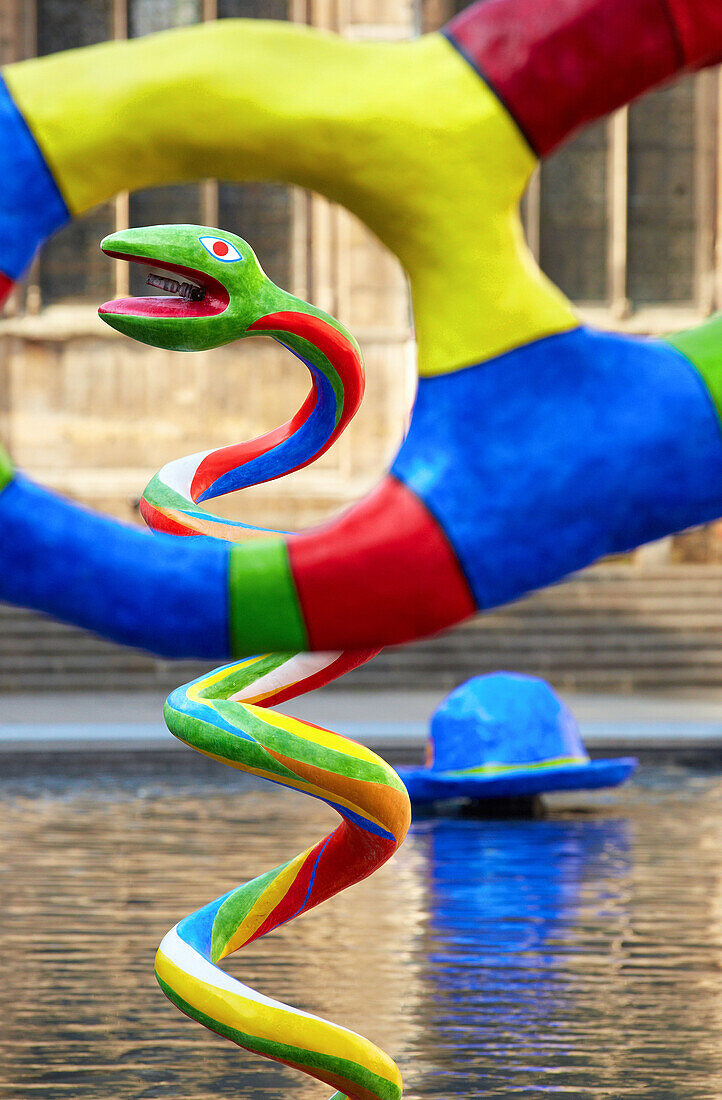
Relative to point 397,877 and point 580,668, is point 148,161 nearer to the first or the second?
point 397,877

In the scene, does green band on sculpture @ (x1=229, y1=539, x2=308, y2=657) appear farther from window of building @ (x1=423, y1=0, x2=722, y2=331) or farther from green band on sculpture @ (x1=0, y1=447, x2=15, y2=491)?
window of building @ (x1=423, y1=0, x2=722, y2=331)

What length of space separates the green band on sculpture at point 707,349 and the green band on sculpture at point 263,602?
0.62 m

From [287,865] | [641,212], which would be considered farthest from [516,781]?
[641,212]

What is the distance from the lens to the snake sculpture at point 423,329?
240cm

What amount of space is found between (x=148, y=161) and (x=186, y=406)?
1990 centimetres

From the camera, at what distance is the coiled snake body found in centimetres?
327

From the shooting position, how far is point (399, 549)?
7.87 ft

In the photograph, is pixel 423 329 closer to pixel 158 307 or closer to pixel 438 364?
pixel 438 364

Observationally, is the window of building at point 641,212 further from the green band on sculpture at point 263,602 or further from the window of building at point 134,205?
the green band on sculpture at point 263,602

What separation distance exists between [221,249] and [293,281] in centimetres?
2024

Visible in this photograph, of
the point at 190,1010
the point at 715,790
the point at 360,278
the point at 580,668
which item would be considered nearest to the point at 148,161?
the point at 190,1010

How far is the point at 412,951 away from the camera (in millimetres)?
6629

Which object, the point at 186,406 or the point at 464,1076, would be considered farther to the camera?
the point at 186,406

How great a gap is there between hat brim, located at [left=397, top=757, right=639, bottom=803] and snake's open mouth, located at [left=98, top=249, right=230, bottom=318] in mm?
7618
